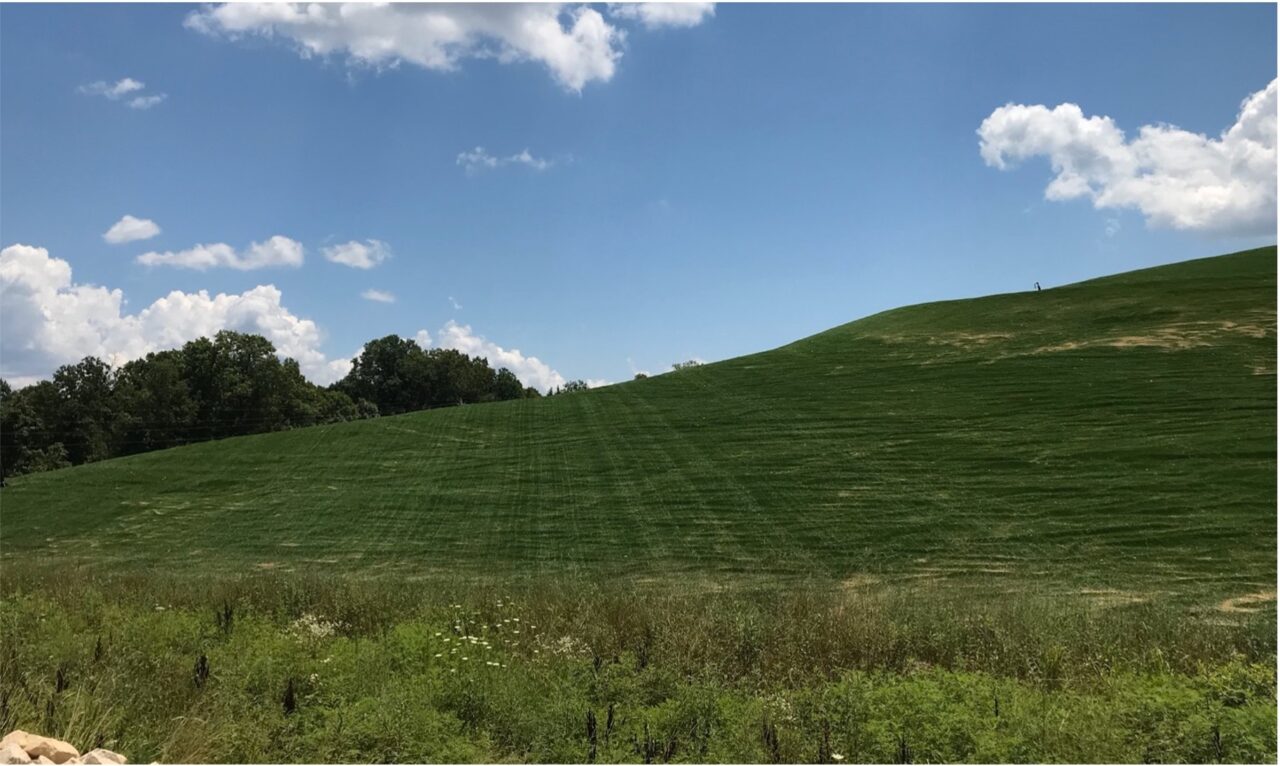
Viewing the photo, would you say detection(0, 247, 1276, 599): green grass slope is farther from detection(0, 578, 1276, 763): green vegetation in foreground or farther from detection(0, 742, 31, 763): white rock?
detection(0, 742, 31, 763): white rock

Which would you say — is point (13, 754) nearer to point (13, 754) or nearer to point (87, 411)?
point (13, 754)

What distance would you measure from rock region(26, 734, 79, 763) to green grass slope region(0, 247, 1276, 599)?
465 inches

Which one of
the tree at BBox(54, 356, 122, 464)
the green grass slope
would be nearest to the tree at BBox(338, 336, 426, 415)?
the tree at BBox(54, 356, 122, 464)

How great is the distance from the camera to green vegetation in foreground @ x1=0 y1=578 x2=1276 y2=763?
6141 millimetres

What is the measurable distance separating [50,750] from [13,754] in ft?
0.81

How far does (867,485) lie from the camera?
2286cm

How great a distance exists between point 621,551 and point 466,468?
496 inches

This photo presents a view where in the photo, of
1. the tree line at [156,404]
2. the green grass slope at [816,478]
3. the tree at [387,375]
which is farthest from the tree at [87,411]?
the green grass slope at [816,478]

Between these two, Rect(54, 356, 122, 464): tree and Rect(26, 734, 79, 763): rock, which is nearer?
Rect(26, 734, 79, 763): rock

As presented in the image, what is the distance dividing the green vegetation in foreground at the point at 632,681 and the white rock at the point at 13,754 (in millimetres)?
852

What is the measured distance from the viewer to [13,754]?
17.6 ft

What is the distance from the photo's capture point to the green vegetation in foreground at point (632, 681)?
614cm

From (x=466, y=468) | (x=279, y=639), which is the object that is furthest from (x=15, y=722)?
(x=466, y=468)

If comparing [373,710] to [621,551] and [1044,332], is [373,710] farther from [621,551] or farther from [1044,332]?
[1044,332]
